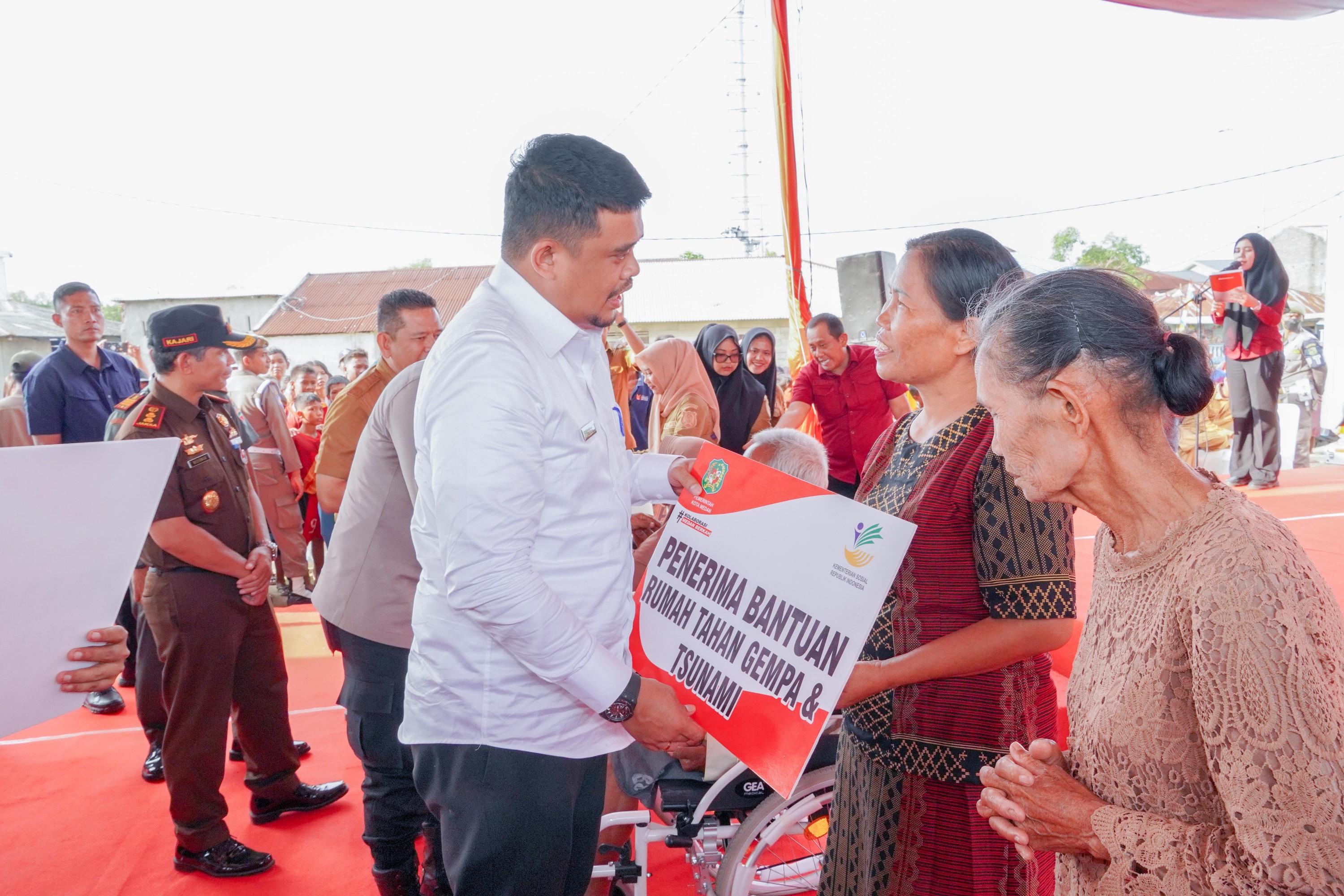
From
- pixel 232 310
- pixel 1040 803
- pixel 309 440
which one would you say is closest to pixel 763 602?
pixel 1040 803

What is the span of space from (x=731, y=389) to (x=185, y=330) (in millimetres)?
3660

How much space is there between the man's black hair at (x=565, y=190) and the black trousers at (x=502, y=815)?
3.08 feet

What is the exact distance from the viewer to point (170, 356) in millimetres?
2926

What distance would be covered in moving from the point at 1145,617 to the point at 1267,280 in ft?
24.7

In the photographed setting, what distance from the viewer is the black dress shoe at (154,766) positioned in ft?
12.1

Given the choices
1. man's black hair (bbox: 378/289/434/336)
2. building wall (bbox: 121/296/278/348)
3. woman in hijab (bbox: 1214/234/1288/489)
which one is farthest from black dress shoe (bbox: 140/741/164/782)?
building wall (bbox: 121/296/278/348)

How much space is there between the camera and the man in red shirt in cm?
524

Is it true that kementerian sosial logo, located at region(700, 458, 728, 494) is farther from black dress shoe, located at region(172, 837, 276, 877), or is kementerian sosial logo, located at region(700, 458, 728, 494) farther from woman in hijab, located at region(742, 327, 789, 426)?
woman in hijab, located at region(742, 327, 789, 426)

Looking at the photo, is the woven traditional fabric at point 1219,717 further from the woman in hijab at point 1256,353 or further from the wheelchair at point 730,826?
the woman in hijab at point 1256,353

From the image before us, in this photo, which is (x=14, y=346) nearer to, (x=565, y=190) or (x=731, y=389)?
(x=731, y=389)

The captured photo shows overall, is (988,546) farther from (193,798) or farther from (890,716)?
(193,798)

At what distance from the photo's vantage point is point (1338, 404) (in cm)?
1167

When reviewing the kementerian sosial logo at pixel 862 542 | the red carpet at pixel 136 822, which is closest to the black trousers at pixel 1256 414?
the red carpet at pixel 136 822

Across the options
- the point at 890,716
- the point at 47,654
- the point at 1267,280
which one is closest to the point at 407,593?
the point at 47,654
